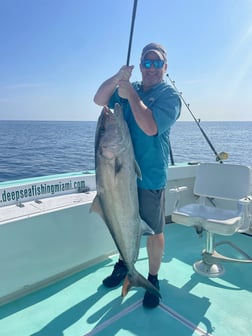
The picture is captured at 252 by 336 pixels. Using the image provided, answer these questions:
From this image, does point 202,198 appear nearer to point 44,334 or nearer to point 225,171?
point 225,171

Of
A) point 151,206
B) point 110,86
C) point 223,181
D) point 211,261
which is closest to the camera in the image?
point 110,86

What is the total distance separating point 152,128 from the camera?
5.66 feet

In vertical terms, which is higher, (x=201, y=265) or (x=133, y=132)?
(x=133, y=132)

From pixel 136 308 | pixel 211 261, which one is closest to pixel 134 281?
pixel 136 308

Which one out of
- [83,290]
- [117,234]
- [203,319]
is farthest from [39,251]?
[203,319]

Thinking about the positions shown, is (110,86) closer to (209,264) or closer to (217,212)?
(217,212)

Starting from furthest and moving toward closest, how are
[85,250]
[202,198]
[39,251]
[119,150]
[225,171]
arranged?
[202,198] → [225,171] → [85,250] → [39,251] → [119,150]

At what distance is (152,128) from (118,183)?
1.24ft

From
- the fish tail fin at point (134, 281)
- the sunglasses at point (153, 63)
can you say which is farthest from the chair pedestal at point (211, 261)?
Result: the sunglasses at point (153, 63)

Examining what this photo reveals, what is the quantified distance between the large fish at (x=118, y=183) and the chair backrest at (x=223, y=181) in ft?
4.72

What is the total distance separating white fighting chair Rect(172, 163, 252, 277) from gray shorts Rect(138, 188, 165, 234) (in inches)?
20.9

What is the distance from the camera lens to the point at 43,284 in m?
2.38

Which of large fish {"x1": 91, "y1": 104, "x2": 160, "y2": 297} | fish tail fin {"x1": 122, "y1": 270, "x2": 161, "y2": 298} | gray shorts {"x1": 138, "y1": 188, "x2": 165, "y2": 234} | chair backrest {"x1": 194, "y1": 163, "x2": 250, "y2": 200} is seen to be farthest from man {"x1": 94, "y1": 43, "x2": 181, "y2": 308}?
chair backrest {"x1": 194, "y1": 163, "x2": 250, "y2": 200}

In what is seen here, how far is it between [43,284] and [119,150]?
1405mm
